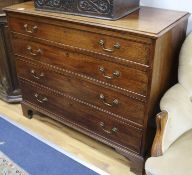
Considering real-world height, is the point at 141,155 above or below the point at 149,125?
below

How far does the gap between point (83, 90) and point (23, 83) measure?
2.10 feet

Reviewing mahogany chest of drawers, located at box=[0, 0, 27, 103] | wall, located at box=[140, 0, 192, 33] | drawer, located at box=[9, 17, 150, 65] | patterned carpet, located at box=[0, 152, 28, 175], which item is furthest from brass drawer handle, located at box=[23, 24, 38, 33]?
patterned carpet, located at box=[0, 152, 28, 175]

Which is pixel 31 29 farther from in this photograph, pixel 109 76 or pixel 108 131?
pixel 108 131

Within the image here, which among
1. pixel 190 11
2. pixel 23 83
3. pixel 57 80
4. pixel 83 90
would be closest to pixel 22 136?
pixel 23 83

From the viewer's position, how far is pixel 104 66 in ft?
4.77

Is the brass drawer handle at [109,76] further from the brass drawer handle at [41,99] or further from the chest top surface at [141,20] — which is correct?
the brass drawer handle at [41,99]

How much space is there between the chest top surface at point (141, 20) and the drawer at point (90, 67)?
207mm

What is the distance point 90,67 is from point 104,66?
108 mm

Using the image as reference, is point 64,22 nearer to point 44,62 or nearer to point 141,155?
point 44,62

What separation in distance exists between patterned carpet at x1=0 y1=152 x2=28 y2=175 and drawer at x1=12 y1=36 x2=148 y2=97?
73 cm

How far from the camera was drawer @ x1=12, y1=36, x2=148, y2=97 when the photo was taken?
137cm

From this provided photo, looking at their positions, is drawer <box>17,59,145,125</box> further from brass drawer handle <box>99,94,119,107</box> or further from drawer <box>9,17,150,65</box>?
drawer <box>9,17,150,65</box>

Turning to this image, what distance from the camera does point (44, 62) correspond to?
177 cm

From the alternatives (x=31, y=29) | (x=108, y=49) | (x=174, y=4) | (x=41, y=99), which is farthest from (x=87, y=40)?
(x=41, y=99)
